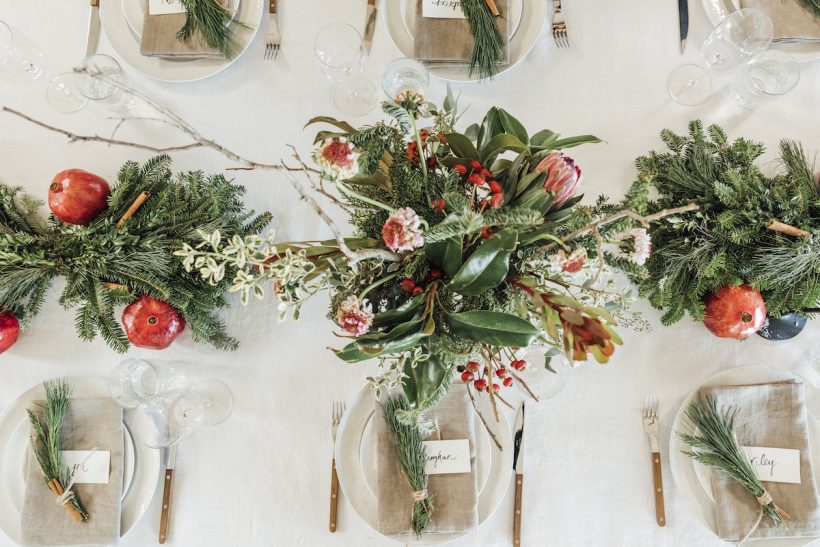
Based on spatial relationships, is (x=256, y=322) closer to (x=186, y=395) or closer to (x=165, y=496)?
(x=186, y=395)

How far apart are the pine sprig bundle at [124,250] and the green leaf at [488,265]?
0.50 metres

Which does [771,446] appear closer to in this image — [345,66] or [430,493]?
[430,493]

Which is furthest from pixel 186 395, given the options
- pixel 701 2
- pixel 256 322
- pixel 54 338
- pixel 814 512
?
pixel 701 2

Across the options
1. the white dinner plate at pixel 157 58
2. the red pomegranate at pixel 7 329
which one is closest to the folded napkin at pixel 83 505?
the red pomegranate at pixel 7 329

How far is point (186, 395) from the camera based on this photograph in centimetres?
103

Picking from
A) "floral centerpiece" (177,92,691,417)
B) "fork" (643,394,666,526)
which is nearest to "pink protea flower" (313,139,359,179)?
"floral centerpiece" (177,92,691,417)

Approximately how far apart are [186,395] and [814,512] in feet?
3.74

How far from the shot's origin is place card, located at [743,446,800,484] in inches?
38.4

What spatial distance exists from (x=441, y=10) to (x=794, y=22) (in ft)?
2.18

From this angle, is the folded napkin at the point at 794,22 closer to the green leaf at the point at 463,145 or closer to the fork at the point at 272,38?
the green leaf at the point at 463,145

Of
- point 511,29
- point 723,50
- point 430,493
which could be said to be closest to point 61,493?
point 430,493

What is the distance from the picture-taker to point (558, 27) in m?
1.09

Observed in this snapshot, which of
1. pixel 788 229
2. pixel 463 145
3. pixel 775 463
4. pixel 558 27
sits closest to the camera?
pixel 463 145

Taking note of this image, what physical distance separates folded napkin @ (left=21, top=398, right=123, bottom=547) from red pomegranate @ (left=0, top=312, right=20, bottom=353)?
0.18 meters
